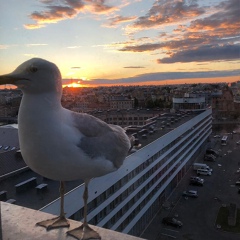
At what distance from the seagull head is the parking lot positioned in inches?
140

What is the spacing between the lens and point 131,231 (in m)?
3.53

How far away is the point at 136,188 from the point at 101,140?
3125 millimetres

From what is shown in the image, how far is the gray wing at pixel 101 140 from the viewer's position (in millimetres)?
573

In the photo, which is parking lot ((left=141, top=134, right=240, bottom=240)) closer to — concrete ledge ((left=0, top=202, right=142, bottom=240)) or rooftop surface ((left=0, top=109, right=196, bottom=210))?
rooftop surface ((left=0, top=109, right=196, bottom=210))

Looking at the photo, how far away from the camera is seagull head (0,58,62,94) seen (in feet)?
1.65

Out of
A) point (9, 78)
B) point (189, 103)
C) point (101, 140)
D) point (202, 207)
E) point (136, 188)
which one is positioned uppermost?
point (9, 78)

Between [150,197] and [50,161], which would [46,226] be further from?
[150,197]

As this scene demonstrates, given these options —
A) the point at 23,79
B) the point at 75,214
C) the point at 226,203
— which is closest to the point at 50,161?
the point at 23,79

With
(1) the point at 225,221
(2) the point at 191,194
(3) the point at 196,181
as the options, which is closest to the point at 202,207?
(2) the point at 191,194

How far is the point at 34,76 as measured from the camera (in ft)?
1.67

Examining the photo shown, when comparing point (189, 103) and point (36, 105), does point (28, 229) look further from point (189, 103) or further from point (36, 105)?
point (189, 103)

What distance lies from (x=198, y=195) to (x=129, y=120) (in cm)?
416

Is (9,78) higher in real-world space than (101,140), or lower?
higher

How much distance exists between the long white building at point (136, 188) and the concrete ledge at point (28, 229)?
1.08m
